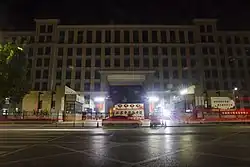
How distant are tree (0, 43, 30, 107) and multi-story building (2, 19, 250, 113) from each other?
120 feet

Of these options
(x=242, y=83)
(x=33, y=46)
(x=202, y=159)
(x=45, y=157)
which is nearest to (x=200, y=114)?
(x=202, y=159)

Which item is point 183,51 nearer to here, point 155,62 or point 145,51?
point 155,62

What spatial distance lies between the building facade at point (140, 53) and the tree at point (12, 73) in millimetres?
36601

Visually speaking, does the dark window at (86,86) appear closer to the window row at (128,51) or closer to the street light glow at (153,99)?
the window row at (128,51)

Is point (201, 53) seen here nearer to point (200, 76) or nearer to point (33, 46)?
point (200, 76)

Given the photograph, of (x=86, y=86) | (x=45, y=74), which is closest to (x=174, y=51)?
(x=86, y=86)

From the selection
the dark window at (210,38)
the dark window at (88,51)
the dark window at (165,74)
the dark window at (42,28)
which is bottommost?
the dark window at (165,74)

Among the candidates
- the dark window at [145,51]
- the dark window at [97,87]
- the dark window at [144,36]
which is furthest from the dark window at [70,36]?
the dark window at [145,51]

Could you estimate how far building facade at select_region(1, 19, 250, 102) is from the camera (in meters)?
68.3

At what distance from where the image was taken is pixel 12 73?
1089 inches

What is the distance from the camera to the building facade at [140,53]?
224 feet

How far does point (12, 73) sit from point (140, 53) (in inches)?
1882

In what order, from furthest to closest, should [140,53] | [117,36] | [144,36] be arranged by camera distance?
[144,36] < [117,36] < [140,53]

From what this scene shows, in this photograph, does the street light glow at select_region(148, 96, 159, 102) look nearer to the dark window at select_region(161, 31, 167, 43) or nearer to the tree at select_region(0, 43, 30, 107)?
the dark window at select_region(161, 31, 167, 43)
